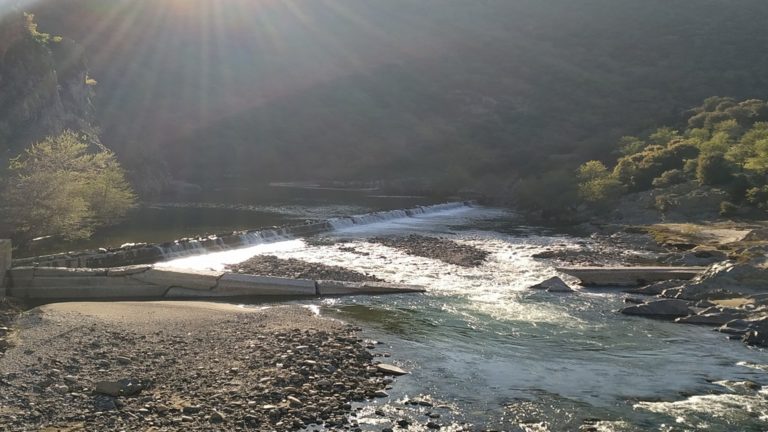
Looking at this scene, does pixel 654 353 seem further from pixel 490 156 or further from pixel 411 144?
pixel 411 144

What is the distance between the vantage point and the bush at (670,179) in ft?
237

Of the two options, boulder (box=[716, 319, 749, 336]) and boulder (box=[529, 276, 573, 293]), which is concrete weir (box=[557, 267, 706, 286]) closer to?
boulder (box=[529, 276, 573, 293])

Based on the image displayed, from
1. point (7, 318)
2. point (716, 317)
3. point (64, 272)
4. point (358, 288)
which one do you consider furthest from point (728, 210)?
point (7, 318)

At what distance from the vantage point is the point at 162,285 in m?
29.9

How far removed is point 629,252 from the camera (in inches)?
1764

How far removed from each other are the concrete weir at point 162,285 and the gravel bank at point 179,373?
18.5ft

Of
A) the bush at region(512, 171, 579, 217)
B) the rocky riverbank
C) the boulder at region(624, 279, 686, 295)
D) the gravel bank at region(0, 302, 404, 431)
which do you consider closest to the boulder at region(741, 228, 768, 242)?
the boulder at region(624, 279, 686, 295)

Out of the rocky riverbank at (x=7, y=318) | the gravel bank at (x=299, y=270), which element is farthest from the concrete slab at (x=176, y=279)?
the rocky riverbank at (x=7, y=318)

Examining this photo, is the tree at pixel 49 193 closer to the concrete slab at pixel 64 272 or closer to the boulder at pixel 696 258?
the concrete slab at pixel 64 272

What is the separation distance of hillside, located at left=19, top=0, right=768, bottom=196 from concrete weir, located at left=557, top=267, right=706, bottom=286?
7324cm

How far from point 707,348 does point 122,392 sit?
1907 centimetres

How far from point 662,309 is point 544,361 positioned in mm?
9627

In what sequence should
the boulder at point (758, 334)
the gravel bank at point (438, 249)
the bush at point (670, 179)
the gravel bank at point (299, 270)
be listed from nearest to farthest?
the boulder at point (758, 334) → the gravel bank at point (299, 270) → the gravel bank at point (438, 249) → the bush at point (670, 179)

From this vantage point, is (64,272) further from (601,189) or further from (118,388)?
(601,189)
